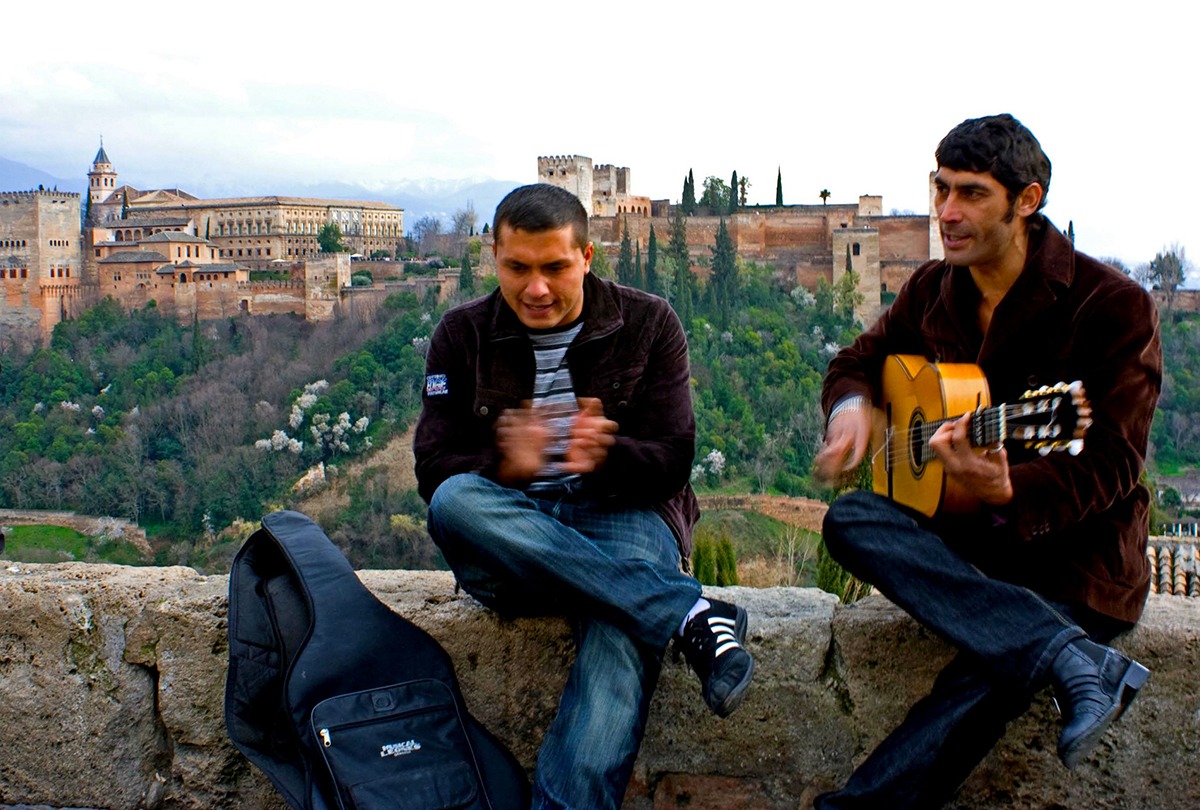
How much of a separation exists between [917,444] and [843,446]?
7.1 inches

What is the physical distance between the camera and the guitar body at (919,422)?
2055 mm

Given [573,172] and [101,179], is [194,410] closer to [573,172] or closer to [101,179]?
[573,172]

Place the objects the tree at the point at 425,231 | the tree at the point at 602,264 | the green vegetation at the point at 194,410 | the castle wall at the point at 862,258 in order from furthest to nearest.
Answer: the tree at the point at 425,231
the castle wall at the point at 862,258
the tree at the point at 602,264
the green vegetation at the point at 194,410

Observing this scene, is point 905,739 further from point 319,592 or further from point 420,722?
point 319,592

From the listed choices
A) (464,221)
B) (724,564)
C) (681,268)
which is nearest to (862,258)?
(681,268)

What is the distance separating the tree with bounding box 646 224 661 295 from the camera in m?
39.2

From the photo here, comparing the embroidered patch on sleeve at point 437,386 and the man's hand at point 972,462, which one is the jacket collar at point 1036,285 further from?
the embroidered patch on sleeve at point 437,386

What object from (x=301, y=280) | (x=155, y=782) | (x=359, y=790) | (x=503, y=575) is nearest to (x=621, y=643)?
(x=503, y=575)

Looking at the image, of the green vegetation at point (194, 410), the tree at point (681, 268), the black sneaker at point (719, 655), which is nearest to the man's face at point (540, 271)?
the black sneaker at point (719, 655)

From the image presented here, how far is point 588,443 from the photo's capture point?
7.45ft

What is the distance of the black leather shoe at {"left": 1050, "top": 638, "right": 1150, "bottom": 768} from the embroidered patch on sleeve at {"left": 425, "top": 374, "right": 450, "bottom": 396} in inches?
49.4

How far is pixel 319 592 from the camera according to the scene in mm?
2217

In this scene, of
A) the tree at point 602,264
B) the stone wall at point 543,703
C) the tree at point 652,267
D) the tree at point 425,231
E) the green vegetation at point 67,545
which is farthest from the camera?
the tree at point 425,231

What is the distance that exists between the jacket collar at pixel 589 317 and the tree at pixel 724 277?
3630 cm
